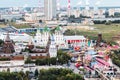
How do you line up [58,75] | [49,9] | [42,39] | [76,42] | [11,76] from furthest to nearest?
1. [49,9]
2. [76,42]
3. [42,39]
4. [58,75]
5. [11,76]

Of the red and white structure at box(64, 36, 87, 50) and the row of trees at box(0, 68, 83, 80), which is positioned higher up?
the row of trees at box(0, 68, 83, 80)

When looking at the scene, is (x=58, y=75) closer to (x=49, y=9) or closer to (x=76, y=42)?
(x=76, y=42)

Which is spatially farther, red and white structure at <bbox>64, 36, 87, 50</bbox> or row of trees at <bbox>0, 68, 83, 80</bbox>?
red and white structure at <bbox>64, 36, 87, 50</bbox>

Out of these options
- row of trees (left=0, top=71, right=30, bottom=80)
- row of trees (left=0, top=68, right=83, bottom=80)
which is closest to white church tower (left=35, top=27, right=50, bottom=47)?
row of trees (left=0, top=68, right=83, bottom=80)

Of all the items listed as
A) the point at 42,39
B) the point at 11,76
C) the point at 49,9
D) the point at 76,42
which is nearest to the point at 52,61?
the point at 11,76

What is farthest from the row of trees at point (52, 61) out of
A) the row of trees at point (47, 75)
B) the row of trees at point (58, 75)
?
the row of trees at point (58, 75)

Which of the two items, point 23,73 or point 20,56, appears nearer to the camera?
point 23,73

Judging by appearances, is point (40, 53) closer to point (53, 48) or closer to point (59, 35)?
point (53, 48)

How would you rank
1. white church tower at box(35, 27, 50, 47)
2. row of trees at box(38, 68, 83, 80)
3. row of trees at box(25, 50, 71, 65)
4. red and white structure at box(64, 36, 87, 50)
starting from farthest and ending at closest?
white church tower at box(35, 27, 50, 47) → red and white structure at box(64, 36, 87, 50) → row of trees at box(25, 50, 71, 65) → row of trees at box(38, 68, 83, 80)

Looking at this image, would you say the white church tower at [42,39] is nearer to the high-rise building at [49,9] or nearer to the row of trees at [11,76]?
the row of trees at [11,76]

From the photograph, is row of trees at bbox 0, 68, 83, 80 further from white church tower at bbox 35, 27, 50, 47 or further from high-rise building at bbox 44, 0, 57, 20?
high-rise building at bbox 44, 0, 57, 20

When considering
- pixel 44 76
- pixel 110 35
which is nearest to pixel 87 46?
pixel 110 35
